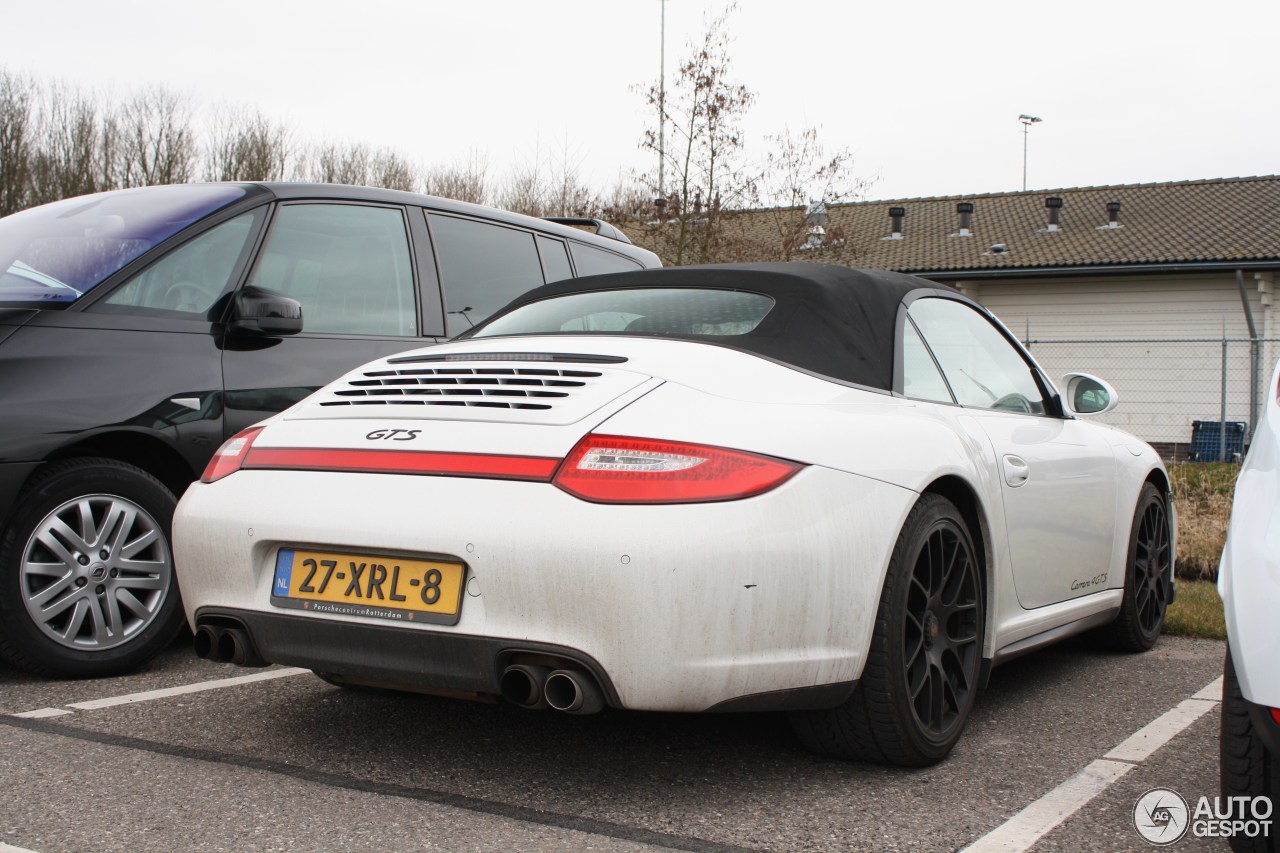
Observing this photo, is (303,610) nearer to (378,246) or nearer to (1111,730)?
(1111,730)

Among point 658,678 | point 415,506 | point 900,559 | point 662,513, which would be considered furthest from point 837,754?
point 415,506

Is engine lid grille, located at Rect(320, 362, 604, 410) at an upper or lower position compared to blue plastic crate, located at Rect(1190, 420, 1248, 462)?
upper

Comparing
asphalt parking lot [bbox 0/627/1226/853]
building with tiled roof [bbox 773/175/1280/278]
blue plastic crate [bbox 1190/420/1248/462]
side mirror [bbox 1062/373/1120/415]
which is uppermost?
building with tiled roof [bbox 773/175/1280/278]

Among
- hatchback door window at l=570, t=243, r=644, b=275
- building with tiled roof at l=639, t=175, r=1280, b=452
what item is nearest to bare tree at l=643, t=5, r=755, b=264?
building with tiled roof at l=639, t=175, r=1280, b=452

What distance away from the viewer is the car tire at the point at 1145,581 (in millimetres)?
4750

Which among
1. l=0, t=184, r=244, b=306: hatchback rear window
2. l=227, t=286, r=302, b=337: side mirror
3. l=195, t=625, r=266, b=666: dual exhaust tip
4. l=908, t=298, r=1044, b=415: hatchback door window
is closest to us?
l=195, t=625, r=266, b=666: dual exhaust tip

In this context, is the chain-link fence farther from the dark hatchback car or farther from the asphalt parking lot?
the asphalt parking lot

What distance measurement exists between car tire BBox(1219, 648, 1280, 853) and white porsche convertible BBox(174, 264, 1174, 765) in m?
0.79

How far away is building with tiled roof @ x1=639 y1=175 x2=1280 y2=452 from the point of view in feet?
81.8

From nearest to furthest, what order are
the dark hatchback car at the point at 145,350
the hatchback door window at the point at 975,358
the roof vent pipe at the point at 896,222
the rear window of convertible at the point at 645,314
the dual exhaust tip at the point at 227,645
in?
1. the dual exhaust tip at the point at 227,645
2. the rear window of convertible at the point at 645,314
3. the hatchback door window at the point at 975,358
4. the dark hatchback car at the point at 145,350
5. the roof vent pipe at the point at 896,222

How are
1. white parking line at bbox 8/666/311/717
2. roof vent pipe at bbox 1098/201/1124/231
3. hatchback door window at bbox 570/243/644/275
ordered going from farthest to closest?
roof vent pipe at bbox 1098/201/1124/231 < hatchback door window at bbox 570/243/644/275 < white parking line at bbox 8/666/311/717

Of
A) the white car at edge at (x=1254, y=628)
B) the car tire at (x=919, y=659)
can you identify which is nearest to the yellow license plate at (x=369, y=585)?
the car tire at (x=919, y=659)

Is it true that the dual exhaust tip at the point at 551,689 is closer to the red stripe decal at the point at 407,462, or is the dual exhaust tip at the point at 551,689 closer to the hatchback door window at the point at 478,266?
the red stripe decal at the point at 407,462

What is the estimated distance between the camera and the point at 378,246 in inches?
211
